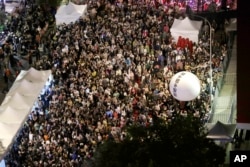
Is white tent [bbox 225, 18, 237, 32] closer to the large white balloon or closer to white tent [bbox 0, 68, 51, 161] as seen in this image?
white tent [bbox 0, 68, 51, 161]

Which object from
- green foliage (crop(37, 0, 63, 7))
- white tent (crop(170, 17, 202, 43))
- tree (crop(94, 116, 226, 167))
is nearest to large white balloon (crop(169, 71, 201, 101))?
tree (crop(94, 116, 226, 167))

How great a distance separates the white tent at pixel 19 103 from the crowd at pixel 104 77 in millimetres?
577

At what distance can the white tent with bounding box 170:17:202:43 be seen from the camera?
25.8 metres

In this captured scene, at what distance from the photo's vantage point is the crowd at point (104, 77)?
22594 millimetres

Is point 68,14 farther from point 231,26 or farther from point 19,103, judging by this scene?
point 231,26

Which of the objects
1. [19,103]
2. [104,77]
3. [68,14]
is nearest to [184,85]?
[19,103]

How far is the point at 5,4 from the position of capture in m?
40.3

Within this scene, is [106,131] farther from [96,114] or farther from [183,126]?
[183,126]

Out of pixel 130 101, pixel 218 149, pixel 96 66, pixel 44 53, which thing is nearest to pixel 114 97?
pixel 130 101

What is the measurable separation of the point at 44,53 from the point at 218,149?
18157 mm

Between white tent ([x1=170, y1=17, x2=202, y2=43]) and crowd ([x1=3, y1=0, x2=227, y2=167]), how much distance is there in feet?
1.05

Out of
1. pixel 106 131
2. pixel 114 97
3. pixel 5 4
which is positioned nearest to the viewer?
pixel 106 131

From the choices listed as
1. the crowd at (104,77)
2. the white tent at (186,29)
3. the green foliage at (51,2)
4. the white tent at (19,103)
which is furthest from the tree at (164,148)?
the green foliage at (51,2)

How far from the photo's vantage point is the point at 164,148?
12234 millimetres
